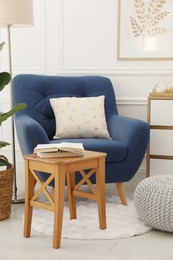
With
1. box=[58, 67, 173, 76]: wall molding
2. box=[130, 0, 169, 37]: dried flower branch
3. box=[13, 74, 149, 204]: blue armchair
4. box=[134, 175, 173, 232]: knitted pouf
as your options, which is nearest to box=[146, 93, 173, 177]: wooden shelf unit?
box=[13, 74, 149, 204]: blue armchair

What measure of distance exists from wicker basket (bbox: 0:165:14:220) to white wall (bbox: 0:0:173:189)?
4.79 feet

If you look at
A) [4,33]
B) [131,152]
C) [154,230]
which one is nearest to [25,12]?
[4,33]

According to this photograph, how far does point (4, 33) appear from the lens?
430 cm

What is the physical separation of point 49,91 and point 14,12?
747 mm

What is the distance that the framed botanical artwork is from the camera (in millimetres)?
3924

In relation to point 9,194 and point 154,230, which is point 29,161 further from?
point 154,230

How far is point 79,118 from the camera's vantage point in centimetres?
356

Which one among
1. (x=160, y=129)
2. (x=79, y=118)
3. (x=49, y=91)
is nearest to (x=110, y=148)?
(x=79, y=118)

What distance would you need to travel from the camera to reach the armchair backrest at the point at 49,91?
3.67m

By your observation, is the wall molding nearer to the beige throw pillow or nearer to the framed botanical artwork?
the framed botanical artwork

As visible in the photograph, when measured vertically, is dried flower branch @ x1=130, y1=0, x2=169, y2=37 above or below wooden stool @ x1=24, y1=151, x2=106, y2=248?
above

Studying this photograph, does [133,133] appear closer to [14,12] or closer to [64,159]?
[64,159]

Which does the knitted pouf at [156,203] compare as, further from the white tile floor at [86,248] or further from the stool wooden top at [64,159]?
the stool wooden top at [64,159]

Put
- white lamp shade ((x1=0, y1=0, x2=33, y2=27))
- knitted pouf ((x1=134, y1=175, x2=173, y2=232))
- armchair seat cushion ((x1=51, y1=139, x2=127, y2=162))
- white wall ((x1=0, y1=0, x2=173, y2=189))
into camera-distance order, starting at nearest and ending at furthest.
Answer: knitted pouf ((x1=134, y1=175, x2=173, y2=232))
armchair seat cushion ((x1=51, y1=139, x2=127, y2=162))
white lamp shade ((x1=0, y1=0, x2=33, y2=27))
white wall ((x1=0, y1=0, x2=173, y2=189))
